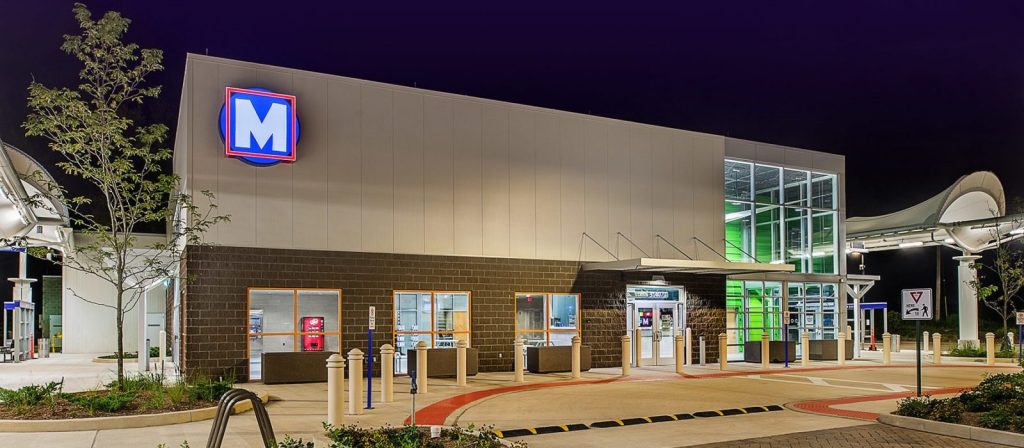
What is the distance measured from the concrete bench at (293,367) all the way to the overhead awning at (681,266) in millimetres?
8606

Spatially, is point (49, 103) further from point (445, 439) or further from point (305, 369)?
point (445, 439)

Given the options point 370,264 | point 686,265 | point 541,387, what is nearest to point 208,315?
point 370,264

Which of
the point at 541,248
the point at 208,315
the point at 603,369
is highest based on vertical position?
Answer: the point at 541,248

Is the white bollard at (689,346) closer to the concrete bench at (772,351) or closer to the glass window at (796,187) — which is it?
the concrete bench at (772,351)

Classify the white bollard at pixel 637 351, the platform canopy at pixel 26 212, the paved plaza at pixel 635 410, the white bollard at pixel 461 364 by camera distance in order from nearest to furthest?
the paved plaza at pixel 635 410, the white bollard at pixel 461 364, the platform canopy at pixel 26 212, the white bollard at pixel 637 351

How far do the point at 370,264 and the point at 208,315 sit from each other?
163 inches

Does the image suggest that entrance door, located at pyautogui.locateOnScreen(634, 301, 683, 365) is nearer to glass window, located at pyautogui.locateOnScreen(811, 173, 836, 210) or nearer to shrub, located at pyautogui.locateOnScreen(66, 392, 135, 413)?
glass window, located at pyautogui.locateOnScreen(811, 173, 836, 210)

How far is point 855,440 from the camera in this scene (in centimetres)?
1181

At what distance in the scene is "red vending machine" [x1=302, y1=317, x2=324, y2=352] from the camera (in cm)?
2083

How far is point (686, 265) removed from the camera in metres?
23.9

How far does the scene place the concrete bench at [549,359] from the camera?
22.8m

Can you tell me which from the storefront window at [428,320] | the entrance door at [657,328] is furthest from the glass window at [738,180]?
the storefront window at [428,320]

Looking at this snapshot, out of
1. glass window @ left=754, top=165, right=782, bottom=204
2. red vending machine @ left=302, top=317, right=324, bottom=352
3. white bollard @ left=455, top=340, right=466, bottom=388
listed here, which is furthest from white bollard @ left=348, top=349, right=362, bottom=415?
glass window @ left=754, top=165, right=782, bottom=204

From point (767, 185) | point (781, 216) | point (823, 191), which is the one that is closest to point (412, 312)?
point (767, 185)
